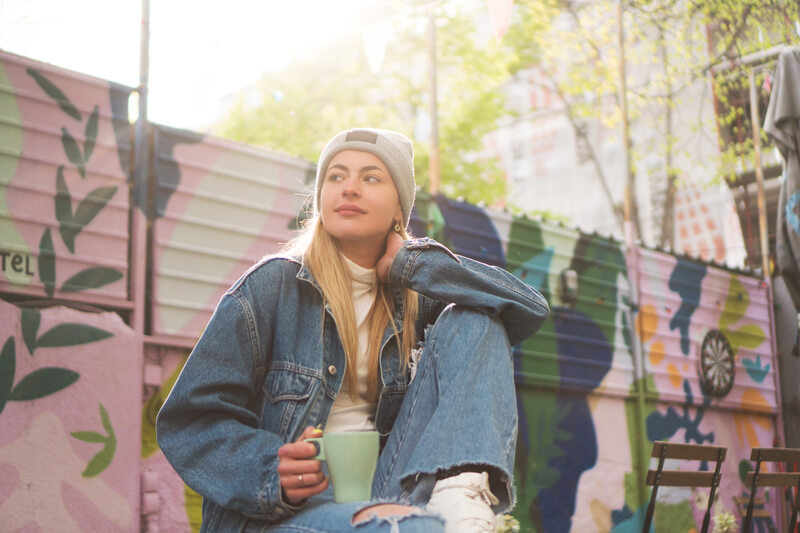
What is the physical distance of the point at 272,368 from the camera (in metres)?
1.95

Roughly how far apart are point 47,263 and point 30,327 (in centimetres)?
31

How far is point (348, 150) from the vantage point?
2.26m

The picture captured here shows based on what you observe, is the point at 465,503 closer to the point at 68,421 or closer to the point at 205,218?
the point at 68,421

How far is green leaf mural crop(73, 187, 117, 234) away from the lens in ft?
12.6

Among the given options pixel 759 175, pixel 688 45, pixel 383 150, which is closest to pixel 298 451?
pixel 383 150

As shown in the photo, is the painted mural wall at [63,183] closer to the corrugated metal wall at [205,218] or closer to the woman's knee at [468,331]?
the corrugated metal wall at [205,218]

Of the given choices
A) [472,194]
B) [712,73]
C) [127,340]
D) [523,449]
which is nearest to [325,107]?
[472,194]

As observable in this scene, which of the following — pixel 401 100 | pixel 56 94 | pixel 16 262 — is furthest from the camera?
pixel 401 100

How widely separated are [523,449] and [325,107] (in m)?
13.6

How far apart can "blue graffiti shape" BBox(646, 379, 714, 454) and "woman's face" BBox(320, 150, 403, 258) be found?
522 centimetres

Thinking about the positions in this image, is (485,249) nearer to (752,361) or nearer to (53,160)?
(53,160)

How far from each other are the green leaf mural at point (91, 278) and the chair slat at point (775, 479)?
3861 mm

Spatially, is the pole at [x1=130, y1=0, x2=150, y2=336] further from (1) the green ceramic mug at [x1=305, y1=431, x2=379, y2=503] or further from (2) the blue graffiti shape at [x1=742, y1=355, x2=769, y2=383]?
(2) the blue graffiti shape at [x1=742, y1=355, x2=769, y2=383]

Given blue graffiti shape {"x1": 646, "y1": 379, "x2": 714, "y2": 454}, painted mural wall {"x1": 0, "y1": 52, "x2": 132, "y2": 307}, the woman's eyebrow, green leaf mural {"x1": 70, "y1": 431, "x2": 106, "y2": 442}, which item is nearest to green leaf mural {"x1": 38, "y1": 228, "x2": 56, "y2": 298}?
painted mural wall {"x1": 0, "y1": 52, "x2": 132, "y2": 307}
